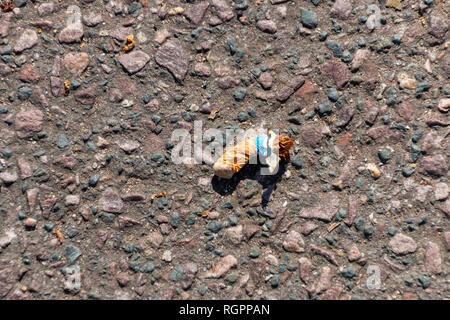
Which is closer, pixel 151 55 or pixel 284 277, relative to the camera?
pixel 284 277

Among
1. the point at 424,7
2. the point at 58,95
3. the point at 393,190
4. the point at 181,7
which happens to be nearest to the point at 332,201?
the point at 393,190

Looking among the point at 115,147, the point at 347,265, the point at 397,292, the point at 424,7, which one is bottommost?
the point at 397,292

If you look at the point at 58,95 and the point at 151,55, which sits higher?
the point at 151,55

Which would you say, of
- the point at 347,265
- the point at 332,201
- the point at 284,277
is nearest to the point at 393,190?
the point at 332,201

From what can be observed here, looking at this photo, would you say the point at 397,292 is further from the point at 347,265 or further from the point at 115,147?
A: the point at 115,147

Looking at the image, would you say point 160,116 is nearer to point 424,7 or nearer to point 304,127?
point 304,127

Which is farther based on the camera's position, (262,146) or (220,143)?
(220,143)
